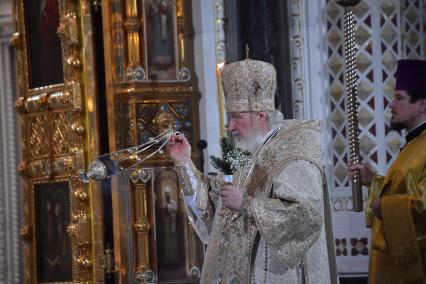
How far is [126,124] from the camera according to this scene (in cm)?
807

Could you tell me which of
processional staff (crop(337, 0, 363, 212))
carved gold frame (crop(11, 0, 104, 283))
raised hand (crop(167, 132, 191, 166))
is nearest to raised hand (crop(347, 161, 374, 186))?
processional staff (crop(337, 0, 363, 212))

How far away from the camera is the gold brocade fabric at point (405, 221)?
6176 mm

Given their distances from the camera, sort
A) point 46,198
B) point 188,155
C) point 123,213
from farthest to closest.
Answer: point 46,198 → point 123,213 → point 188,155

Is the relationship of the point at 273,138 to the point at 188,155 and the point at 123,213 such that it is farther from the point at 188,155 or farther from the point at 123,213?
the point at 123,213

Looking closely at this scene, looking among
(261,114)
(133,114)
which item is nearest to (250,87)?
(261,114)

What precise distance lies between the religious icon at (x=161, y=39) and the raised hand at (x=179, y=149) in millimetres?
2161

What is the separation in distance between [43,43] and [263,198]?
348 centimetres

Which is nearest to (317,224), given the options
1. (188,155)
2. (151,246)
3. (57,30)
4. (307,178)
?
(307,178)

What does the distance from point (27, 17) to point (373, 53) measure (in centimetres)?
234

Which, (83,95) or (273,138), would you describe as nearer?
(273,138)

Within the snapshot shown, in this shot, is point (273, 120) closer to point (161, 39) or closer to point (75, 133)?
point (161, 39)

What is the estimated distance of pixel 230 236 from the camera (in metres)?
5.94

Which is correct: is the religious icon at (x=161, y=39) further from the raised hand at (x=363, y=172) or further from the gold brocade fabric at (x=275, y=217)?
the gold brocade fabric at (x=275, y=217)

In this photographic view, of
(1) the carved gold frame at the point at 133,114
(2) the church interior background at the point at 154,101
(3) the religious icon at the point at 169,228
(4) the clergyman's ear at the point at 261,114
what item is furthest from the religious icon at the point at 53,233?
(4) the clergyman's ear at the point at 261,114
